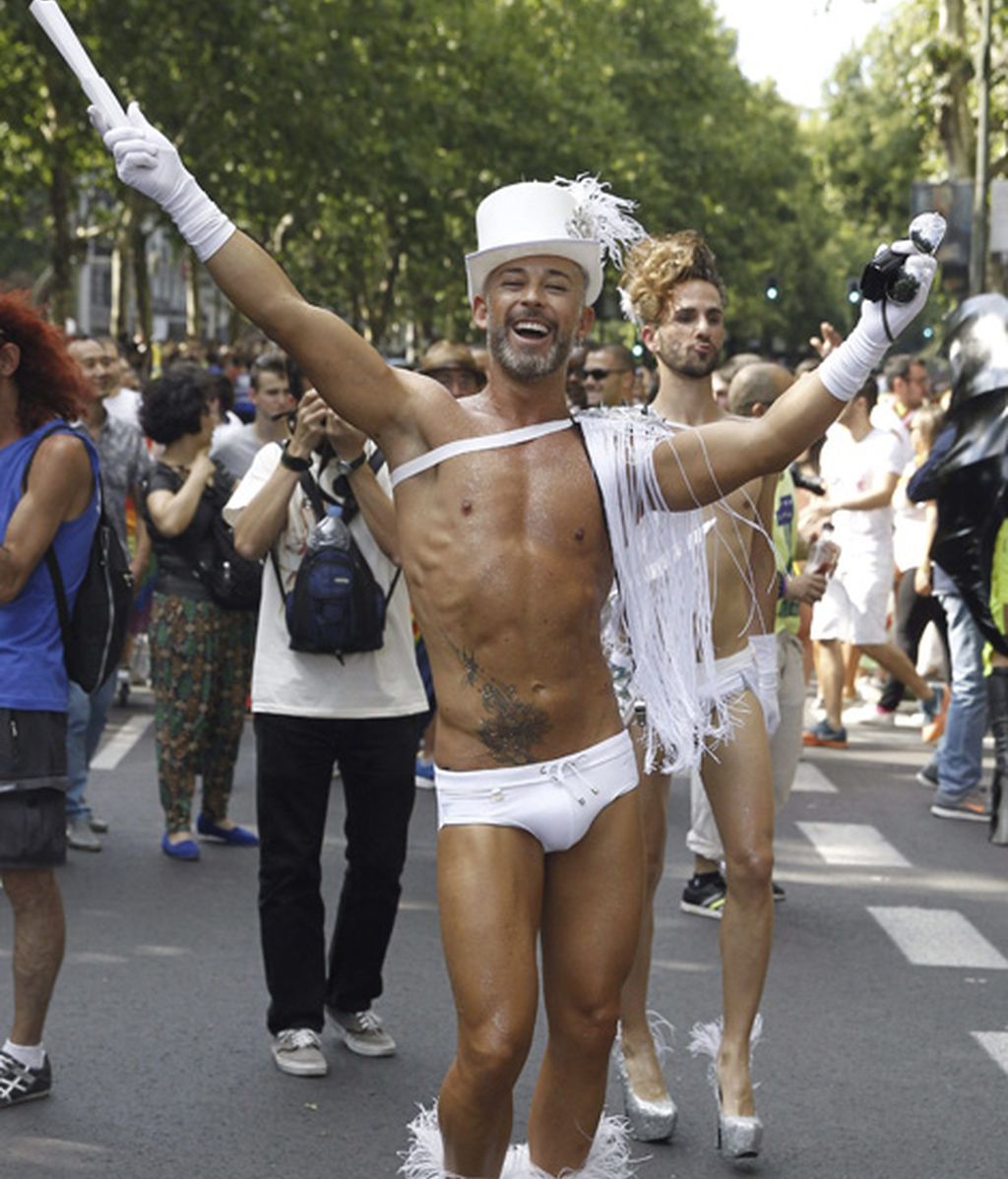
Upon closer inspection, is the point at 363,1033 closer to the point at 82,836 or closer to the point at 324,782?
the point at 324,782

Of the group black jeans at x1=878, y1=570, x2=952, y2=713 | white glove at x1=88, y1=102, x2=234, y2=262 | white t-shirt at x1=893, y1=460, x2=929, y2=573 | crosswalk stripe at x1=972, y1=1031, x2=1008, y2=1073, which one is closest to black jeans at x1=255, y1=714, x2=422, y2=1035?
crosswalk stripe at x1=972, y1=1031, x2=1008, y2=1073

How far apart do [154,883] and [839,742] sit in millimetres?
5646

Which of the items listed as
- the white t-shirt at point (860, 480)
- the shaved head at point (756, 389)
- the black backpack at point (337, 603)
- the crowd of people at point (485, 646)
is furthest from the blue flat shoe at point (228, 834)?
the white t-shirt at point (860, 480)

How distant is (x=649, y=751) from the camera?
16.8 ft

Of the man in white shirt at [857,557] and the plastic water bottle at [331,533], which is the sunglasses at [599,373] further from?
the plastic water bottle at [331,533]

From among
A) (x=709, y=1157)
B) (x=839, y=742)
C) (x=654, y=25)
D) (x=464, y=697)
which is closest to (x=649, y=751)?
(x=464, y=697)

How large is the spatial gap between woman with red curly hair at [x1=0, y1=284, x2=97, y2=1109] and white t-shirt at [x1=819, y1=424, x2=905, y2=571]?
7.90 m

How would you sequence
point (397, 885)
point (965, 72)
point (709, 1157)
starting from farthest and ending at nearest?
point (965, 72) → point (397, 885) → point (709, 1157)

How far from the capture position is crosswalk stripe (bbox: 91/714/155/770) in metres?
12.3

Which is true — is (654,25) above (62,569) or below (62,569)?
above

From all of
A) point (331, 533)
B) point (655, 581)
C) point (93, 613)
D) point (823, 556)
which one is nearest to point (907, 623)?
point (823, 556)

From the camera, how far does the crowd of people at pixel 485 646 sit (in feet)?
15.3

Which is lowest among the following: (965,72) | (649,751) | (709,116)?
(649,751)

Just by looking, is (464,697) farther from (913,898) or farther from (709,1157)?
(913,898)
